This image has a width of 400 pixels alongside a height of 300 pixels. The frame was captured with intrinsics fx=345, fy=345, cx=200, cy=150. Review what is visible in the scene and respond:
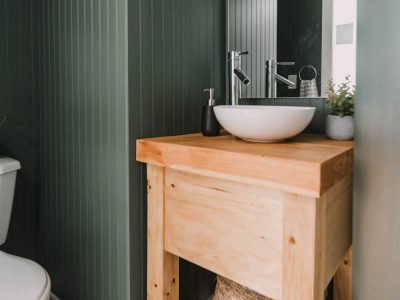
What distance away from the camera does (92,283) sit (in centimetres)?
144

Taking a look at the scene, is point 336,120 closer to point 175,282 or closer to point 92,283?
point 175,282

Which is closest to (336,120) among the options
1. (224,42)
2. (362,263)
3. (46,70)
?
(362,263)

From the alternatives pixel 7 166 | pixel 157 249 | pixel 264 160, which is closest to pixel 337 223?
pixel 264 160

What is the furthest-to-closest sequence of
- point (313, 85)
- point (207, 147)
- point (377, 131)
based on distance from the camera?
point (313, 85) < point (207, 147) < point (377, 131)

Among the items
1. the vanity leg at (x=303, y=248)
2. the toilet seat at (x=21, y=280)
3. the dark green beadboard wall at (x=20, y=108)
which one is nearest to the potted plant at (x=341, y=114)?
the vanity leg at (x=303, y=248)

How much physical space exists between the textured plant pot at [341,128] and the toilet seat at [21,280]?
1.09 m

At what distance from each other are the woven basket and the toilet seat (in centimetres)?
61

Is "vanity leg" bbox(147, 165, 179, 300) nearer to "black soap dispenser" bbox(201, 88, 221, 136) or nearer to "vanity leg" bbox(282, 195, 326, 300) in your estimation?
"black soap dispenser" bbox(201, 88, 221, 136)

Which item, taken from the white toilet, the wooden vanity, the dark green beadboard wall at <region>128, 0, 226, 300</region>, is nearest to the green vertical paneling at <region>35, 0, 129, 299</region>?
the dark green beadboard wall at <region>128, 0, 226, 300</region>

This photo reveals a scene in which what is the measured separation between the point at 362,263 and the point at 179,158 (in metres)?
0.58

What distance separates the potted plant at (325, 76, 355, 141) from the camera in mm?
1210

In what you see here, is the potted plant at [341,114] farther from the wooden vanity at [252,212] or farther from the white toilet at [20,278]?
the white toilet at [20,278]

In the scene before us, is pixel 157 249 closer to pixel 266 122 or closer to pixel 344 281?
pixel 266 122

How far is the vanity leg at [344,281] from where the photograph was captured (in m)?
1.29
